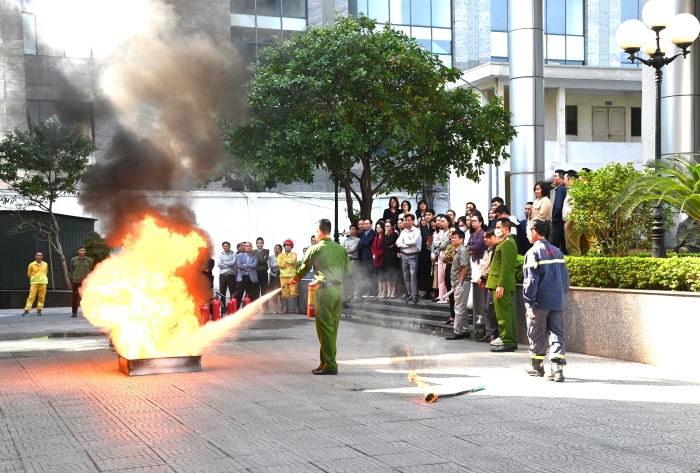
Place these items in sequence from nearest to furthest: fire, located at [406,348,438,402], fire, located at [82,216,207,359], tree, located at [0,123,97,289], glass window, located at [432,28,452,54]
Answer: fire, located at [406,348,438,402] → fire, located at [82,216,207,359] → tree, located at [0,123,97,289] → glass window, located at [432,28,452,54]

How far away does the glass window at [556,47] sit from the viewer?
39188 mm

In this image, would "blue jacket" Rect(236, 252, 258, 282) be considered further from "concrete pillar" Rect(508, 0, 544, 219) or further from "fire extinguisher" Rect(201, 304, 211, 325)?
"concrete pillar" Rect(508, 0, 544, 219)

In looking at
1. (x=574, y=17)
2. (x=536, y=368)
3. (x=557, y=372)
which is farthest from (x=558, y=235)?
(x=574, y=17)

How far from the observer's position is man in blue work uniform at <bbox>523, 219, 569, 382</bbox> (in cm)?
959

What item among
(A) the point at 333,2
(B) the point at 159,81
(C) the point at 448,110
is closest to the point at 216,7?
(B) the point at 159,81

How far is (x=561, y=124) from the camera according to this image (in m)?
31.3

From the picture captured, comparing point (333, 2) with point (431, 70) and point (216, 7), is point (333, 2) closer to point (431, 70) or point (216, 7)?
point (431, 70)

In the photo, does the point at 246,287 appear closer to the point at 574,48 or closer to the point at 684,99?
the point at 684,99

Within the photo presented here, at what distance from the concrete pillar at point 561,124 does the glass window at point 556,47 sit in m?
8.48

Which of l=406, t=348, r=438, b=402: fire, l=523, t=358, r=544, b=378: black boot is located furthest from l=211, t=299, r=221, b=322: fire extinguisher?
l=523, t=358, r=544, b=378: black boot

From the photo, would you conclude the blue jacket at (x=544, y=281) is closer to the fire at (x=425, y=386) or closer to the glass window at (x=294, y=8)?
the fire at (x=425, y=386)

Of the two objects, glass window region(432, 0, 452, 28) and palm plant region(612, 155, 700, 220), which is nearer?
palm plant region(612, 155, 700, 220)

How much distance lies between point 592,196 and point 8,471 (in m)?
8.88

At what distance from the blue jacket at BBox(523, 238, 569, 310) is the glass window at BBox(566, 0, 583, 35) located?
32.6 m
